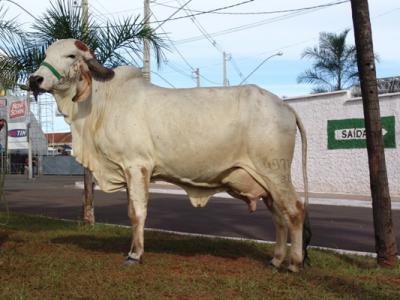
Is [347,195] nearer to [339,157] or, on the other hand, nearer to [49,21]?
[339,157]

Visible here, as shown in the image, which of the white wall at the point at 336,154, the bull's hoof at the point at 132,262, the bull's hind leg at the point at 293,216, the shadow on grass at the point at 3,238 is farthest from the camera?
the white wall at the point at 336,154

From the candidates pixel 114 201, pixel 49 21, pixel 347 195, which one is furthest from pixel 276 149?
pixel 347 195

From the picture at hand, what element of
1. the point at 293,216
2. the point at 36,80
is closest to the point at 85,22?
the point at 36,80

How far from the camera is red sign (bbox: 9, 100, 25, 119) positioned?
41312mm

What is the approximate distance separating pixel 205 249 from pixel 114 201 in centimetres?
1087

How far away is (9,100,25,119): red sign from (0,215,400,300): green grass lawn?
34.5 meters

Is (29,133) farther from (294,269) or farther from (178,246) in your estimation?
(294,269)

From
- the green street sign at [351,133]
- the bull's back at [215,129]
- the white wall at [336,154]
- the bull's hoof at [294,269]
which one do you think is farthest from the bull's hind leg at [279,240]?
the green street sign at [351,133]

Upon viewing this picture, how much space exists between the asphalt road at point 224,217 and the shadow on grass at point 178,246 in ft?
5.45

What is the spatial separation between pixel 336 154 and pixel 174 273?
1539cm

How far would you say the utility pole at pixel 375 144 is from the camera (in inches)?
252

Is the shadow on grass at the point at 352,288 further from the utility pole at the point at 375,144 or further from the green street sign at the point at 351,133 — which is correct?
the green street sign at the point at 351,133

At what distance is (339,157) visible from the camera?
20.4m

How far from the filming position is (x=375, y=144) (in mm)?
6410
